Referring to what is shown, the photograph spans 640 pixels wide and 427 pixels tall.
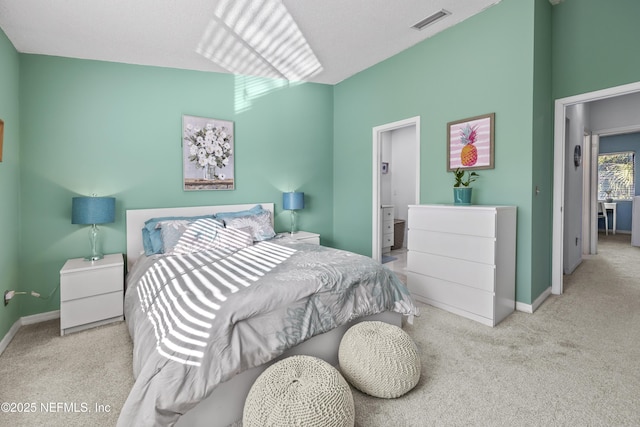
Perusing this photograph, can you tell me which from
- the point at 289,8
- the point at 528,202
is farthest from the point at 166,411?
the point at 528,202

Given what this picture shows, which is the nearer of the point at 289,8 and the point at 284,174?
the point at 289,8

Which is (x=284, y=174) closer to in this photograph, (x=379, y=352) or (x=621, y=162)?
(x=379, y=352)

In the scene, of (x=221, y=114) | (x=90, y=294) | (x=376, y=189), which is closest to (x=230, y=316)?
(x=90, y=294)

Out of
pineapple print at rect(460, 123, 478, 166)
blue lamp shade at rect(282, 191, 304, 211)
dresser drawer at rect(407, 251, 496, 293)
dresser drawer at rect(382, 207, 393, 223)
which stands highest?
pineapple print at rect(460, 123, 478, 166)

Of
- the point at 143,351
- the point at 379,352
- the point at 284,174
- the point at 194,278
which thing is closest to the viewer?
the point at 143,351

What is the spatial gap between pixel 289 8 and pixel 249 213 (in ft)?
6.85

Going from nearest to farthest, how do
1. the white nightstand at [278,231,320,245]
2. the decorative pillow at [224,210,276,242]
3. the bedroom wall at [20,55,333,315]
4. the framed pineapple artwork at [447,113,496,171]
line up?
the bedroom wall at [20,55,333,315], the framed pineapple artwork at [447,113,496,171], the decorative pillow at [224,210,276,242], the white nightstand at [278,231,320,245]

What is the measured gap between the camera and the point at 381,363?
171 centimetres

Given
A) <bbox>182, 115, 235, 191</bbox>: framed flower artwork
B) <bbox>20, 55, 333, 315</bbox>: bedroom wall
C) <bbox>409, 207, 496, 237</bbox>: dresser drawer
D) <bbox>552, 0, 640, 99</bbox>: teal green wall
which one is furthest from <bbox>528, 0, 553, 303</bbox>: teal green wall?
<bbox>182, 115, 235, 191</bbox>: framed flower artwork

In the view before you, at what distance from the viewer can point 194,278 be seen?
77.3 inches

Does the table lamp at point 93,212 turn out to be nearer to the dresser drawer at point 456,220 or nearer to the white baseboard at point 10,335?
the white baseboard at point 10,335

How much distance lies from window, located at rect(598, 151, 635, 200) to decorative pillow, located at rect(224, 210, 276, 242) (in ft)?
27.4

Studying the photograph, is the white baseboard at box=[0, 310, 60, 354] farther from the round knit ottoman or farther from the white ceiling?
the round knit ottoman

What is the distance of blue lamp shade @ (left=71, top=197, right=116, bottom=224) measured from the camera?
2730 millimetres
